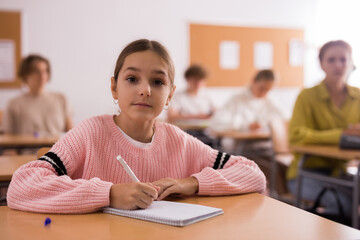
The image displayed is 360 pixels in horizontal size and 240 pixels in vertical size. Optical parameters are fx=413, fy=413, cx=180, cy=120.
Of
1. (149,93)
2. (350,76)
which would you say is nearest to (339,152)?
(350,76)

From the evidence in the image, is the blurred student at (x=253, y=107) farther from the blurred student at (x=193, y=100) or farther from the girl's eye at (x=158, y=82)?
the girl's eye at (x=158, y=82)

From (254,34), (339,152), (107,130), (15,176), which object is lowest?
(339,152)

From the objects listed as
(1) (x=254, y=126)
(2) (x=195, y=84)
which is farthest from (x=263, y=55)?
(1) (x=254, y=126)

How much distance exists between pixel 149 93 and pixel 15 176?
17.5 inches

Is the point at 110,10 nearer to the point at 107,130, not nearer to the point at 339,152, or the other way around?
the point at 339,152

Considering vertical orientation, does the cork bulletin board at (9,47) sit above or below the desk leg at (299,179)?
above

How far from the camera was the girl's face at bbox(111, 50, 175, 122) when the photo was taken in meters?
1.26

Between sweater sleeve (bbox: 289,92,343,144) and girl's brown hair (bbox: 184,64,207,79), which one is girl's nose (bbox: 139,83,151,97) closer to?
sweater sleeve (bbox: 289,92,343,144)

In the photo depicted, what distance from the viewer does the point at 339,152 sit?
7.78 ft

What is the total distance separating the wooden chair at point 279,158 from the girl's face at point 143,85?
198cm

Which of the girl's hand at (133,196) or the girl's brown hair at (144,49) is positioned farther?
the girl's brown hair at (144,49)

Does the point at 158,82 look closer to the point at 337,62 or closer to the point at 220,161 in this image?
the point at 220,161

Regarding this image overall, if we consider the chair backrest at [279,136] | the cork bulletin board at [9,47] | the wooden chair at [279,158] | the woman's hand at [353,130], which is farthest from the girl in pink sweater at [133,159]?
the cork bulletin board at [9,47]

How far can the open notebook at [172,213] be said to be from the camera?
934mm
